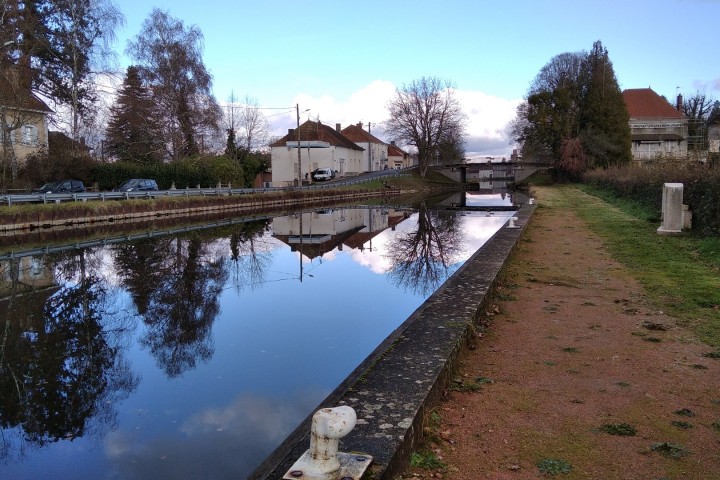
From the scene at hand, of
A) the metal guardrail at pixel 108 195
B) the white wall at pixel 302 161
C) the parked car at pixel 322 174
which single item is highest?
the white wall at pixel 302 161

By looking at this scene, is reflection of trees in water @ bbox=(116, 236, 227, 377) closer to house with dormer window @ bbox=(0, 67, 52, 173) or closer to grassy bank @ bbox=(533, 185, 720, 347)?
grassy bank @ bbox=(533, 185, 720, 347)

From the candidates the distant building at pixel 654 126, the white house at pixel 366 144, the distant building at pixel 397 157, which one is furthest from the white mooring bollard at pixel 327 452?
the distant building at pixel 397 157

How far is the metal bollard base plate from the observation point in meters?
2.89

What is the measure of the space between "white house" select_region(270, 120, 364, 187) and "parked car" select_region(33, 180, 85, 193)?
29.9 m

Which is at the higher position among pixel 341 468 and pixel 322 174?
pixel 322 174

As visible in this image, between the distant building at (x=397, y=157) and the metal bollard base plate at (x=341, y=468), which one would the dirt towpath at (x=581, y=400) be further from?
the distant building at (x=397, y=157)

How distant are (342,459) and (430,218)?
26.2 m

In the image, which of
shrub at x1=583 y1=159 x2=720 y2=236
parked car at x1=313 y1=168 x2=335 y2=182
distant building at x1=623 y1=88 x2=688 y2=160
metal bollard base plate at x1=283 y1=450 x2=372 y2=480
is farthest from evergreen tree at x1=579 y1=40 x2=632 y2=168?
metal bollard base plate at x1=283 y1=450 x2=372 y2=480

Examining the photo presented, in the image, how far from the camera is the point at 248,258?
50.7 feet

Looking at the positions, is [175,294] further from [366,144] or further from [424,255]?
[366,144]

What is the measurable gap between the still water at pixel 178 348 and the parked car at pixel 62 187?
46.8 ft

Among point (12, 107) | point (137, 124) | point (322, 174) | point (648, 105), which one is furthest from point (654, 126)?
point (12, 107)

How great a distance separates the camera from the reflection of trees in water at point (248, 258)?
12281mm

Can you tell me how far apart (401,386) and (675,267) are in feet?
26.5
